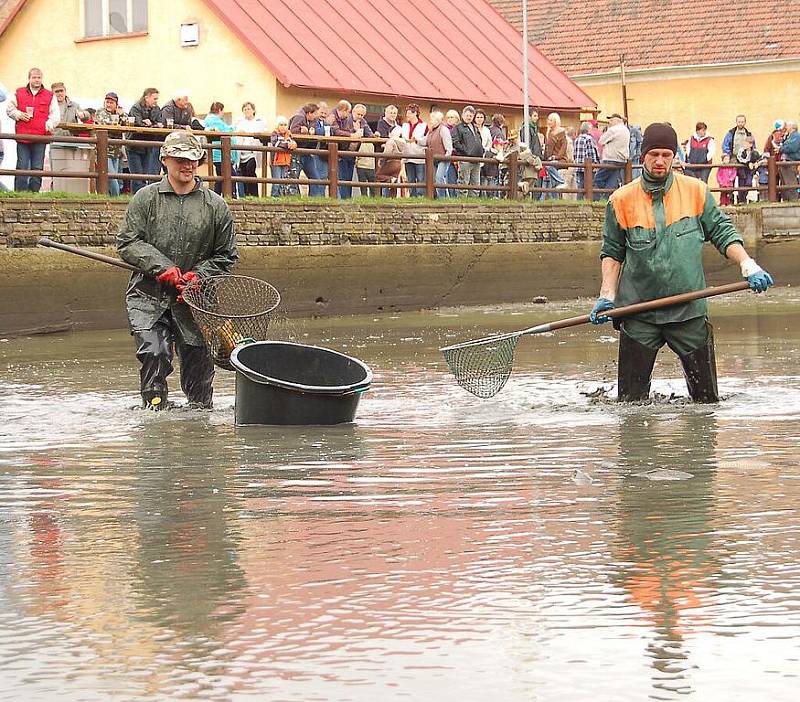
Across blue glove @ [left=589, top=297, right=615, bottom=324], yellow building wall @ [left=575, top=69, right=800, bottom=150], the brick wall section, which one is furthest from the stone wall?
yellow building wall @ [left=575, top=69, right=800, bottom=150]

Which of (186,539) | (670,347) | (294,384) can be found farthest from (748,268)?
(186,539)

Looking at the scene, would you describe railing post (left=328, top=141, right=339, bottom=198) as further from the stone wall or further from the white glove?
the white glove

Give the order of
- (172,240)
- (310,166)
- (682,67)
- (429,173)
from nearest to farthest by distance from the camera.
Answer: (172,240)
(310,166)
(429,173)
(682,67)

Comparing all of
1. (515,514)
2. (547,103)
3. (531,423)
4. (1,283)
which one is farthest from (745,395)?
(547,103)

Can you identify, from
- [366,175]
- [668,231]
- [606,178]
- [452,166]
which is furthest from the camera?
[606,178]

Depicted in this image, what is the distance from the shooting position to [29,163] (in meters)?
20.4

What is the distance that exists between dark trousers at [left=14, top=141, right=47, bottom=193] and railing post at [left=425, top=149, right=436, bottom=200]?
20.0 feet

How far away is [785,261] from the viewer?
30078 mm

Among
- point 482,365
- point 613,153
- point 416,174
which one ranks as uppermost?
point 613,153

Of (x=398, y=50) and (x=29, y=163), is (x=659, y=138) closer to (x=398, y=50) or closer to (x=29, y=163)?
(x=29, y=163)

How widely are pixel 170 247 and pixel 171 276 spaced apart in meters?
0.31

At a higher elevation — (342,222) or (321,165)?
(321,165)

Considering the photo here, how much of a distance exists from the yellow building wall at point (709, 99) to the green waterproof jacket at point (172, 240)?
3318 centimetres

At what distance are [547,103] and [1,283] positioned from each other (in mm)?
19247
